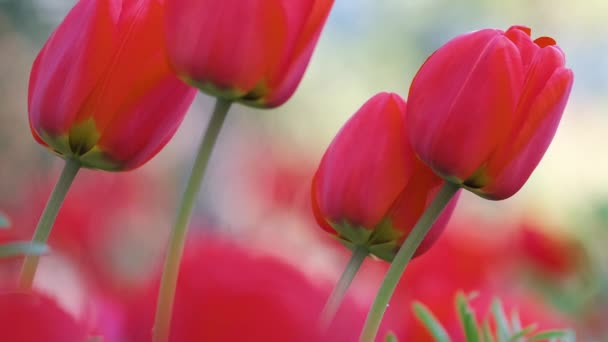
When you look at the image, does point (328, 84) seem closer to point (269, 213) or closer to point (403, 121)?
point (269, 213)

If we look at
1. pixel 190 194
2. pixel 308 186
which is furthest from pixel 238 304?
pixel 308 186

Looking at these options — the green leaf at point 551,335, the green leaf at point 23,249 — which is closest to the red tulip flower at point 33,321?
the green leaf at point 23,249

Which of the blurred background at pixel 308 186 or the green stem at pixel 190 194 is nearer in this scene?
the green stem at pixel 190 194

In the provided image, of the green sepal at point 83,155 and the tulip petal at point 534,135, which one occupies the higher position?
the tulip petal at point 534,135

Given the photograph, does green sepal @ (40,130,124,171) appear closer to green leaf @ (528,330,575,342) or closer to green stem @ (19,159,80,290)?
green stem @ (19,159,80,290)

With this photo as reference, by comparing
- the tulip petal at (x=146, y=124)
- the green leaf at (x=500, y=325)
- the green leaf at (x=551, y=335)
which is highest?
the tulip petal at (x=146, y=124)

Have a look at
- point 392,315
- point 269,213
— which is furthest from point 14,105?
point 392,315

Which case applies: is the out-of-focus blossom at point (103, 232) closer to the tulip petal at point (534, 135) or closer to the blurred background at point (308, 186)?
the blurred background at point (308, 186)

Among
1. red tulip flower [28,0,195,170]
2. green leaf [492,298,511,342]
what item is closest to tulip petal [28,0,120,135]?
red tulip flower [28,0,195,170]
